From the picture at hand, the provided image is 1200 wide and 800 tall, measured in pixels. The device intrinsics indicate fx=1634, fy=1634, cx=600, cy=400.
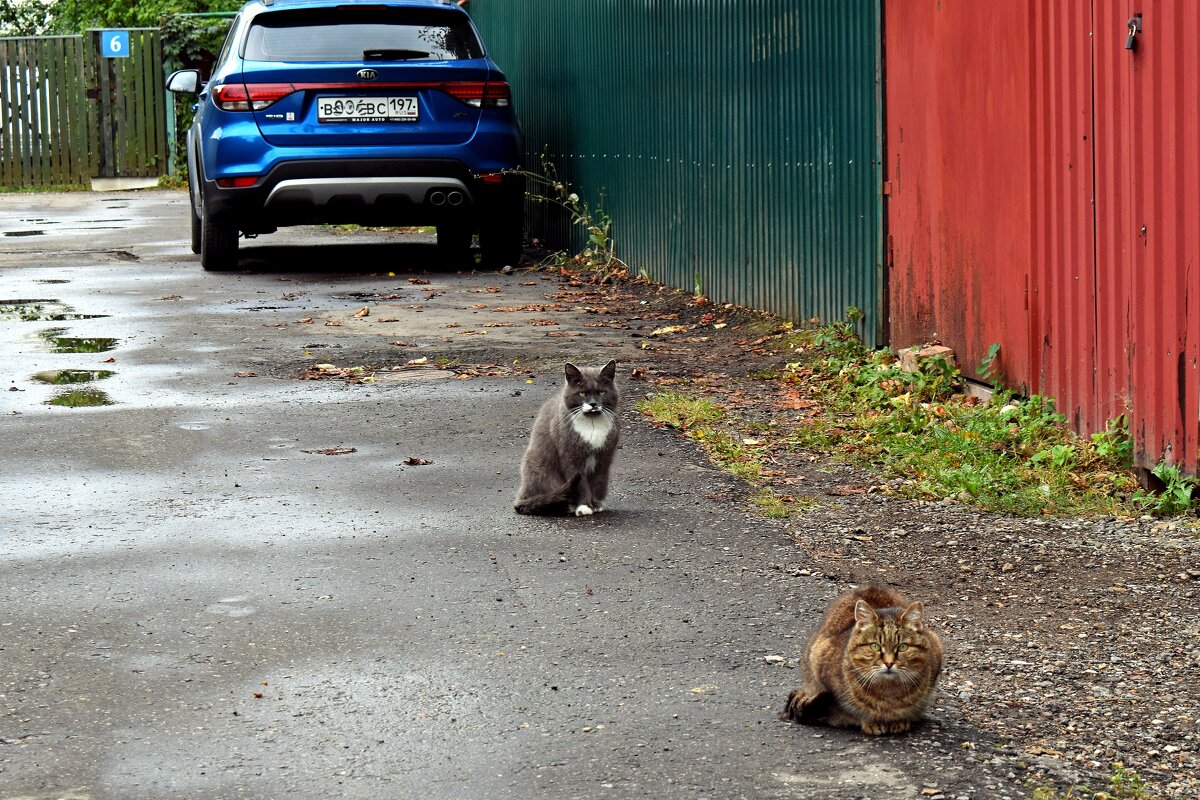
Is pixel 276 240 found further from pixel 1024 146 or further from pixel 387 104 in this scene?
pixel 1024 146

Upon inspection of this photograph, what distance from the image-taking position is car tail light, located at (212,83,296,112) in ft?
42.0

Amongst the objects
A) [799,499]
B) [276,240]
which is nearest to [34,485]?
[799,499]

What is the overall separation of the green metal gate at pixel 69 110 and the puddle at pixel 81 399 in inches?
865

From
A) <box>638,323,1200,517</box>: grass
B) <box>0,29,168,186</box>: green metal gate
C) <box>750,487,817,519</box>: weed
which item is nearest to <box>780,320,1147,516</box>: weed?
<box>638,323,1200,517</box>: grass

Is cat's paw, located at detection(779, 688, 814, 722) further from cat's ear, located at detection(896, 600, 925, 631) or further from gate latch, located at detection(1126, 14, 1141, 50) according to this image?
gate latch, located at detection(1126, 14, 1141, 50)

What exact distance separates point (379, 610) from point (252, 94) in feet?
28.6

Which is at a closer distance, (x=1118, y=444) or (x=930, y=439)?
(x=1118, y=444)

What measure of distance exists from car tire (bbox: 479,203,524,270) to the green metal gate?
→ 16885mm

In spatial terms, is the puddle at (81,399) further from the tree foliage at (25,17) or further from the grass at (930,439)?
the tree foliage at (25,17)

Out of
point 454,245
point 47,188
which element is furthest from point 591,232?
point 47,188

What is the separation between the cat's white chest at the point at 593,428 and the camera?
6.10 m

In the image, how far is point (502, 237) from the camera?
1428 centimetres

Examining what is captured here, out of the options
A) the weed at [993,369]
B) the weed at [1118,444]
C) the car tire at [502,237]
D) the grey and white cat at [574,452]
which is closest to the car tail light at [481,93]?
the car tire at [502,237]

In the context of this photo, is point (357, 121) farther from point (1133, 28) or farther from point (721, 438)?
point (1133, 28)
